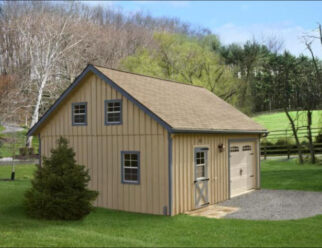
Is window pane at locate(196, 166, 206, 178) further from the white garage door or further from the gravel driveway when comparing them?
the white garage door

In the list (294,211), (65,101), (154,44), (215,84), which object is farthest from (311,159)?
(154,44)

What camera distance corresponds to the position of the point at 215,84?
38.4 metres

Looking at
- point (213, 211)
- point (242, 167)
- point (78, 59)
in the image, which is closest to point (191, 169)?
point (213, 211)

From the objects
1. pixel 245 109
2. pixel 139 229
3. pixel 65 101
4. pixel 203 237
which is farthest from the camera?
pixel 245 109

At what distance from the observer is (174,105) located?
14.5 metres

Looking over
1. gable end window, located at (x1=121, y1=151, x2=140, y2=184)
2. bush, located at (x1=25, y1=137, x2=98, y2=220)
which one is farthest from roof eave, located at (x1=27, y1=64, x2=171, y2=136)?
bush, located at (x1=25, y1=137, x2=98, y2=220)

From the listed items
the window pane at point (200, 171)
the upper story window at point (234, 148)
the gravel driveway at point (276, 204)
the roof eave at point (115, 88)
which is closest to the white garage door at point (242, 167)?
the upper story window at point (234, 148)

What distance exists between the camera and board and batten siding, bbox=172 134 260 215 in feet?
41.3

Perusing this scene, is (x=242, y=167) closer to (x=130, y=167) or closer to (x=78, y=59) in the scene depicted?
(x=130, y=167)

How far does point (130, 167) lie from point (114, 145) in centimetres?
105

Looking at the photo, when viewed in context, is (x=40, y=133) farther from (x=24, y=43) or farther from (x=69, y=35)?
(x=24, y=43)

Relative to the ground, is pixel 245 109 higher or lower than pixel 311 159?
higher

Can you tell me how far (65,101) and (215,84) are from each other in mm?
25238

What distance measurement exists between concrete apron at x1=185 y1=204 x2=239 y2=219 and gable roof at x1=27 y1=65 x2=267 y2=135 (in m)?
2.81
